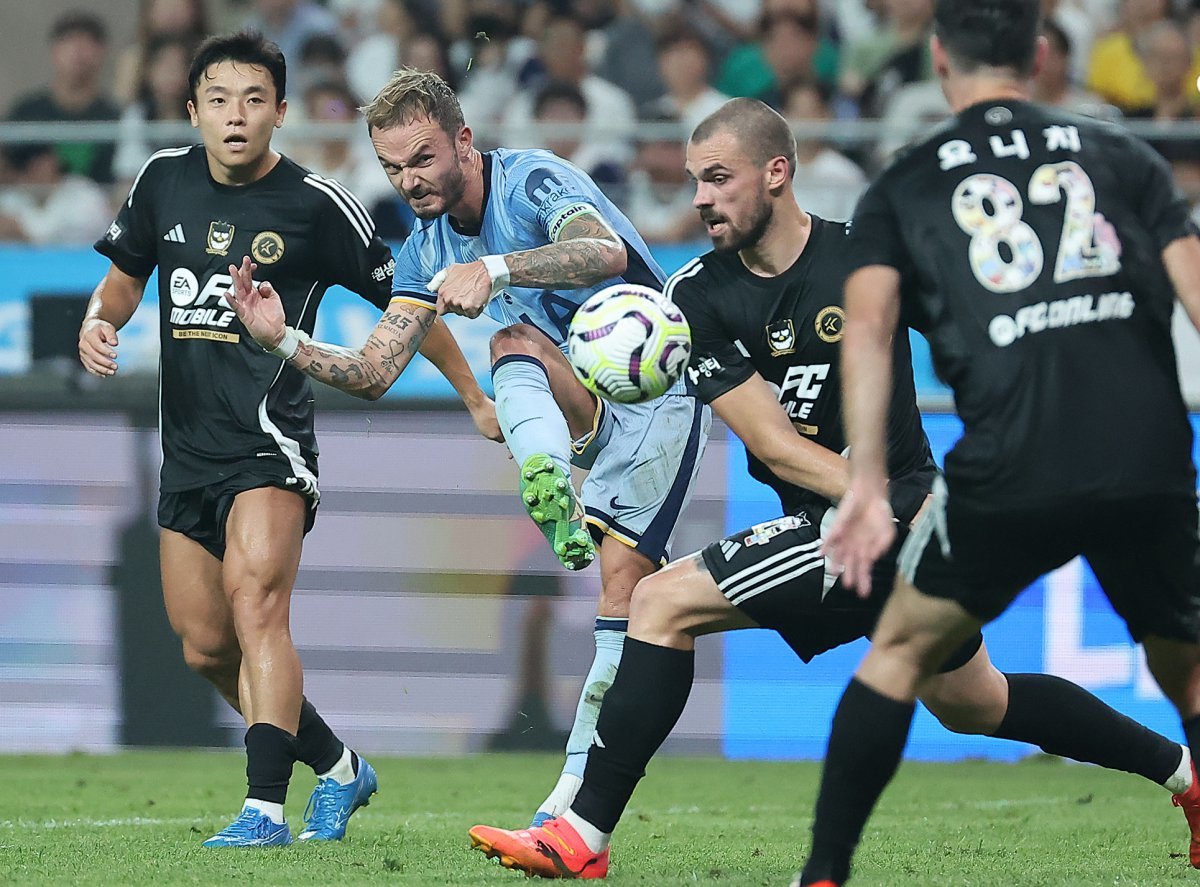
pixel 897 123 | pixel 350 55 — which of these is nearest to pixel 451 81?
pixel 350 55

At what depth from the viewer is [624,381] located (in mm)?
4973

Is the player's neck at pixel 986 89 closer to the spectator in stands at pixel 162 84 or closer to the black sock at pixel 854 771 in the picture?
the black sock at pixel 854 771

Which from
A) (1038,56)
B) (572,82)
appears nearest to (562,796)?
(1038,56)

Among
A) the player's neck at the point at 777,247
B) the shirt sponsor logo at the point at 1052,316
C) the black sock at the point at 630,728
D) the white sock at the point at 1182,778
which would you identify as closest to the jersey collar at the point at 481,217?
the player's neck at the point at 777,247

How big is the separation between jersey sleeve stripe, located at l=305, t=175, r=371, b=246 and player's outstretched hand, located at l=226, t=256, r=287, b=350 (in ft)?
2.21

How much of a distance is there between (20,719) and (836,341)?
18.8 ft

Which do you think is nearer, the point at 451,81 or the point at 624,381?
the point at 624,381

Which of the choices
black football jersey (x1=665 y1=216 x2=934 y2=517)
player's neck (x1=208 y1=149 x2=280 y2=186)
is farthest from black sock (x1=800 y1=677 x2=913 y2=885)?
player's neck (x1=208 y1=149 x2=280 y2=186)

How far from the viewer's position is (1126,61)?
1176cm

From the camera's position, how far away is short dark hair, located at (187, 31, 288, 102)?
19.8 feet

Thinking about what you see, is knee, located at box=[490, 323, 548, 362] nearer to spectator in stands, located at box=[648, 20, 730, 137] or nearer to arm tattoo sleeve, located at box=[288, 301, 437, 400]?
arm tattoo sleeve, located at box=[288, 301, 437, 400]

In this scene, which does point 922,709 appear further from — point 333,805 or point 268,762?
point 268,762

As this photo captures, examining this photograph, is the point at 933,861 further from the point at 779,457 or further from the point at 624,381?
the point at 624,381

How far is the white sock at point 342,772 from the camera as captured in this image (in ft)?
20.3
